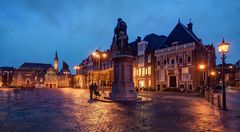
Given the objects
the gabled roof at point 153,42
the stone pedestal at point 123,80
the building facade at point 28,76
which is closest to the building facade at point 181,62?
the gabled roof at point 153,42

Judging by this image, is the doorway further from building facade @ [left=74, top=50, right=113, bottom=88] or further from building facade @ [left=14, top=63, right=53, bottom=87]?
building facade @ [left=14, top=63, right=53, bottom=87]

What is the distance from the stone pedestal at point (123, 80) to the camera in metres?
19.2

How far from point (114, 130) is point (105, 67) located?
6153 centimetres

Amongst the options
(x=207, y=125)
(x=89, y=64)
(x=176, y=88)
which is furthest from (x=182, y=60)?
(x=89, y=64)

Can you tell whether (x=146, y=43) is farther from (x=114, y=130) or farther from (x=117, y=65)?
(x=114, y=130)

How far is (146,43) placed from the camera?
53.5 m

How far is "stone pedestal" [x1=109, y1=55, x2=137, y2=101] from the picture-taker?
19.2 m

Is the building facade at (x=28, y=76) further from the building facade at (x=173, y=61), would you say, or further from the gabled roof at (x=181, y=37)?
the gabled roof at (x=181, y=37)

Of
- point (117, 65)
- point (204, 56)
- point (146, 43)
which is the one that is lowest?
point (117, 65)

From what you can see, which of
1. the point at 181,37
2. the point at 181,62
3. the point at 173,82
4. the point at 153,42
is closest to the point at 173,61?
the point at 181,62

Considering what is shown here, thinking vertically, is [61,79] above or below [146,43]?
below

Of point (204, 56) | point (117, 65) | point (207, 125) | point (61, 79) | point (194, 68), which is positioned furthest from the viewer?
point (61, 79)

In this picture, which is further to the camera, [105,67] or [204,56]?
[105,67]

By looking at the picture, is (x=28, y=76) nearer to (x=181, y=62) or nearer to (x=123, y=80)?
(x=181, y=62)
